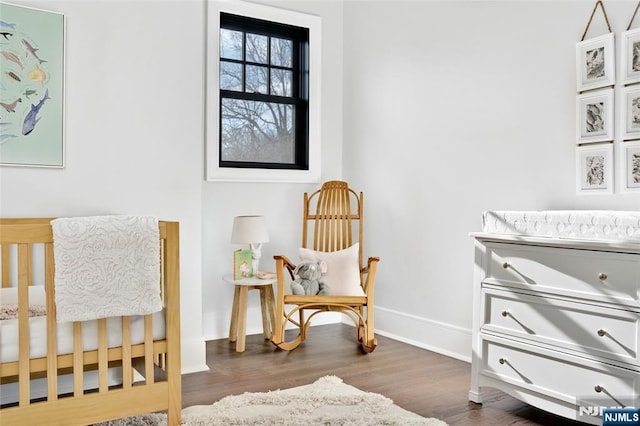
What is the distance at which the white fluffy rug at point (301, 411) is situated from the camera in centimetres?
240

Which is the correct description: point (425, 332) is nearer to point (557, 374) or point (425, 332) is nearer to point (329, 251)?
point (329, 251)

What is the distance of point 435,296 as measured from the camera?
3725 millimetres

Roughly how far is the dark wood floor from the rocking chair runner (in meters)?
0.14

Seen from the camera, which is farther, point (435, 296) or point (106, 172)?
point (435, 296)

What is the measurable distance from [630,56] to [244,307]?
8.52ft

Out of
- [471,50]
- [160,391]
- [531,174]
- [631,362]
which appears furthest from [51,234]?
[471,50]

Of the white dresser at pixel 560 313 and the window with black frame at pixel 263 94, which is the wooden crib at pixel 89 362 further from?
the window with black frame at pixel 263 94

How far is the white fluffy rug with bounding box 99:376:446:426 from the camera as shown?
7.89 feet

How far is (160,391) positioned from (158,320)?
29 cm

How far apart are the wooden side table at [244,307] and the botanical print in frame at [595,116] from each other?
2073 millimetres

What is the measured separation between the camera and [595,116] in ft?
9.02

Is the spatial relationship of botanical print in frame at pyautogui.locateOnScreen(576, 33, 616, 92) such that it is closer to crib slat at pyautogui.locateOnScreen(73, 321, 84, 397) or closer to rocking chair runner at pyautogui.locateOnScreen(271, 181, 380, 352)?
rocking chair runner at pyautogui.locateOnScreen(271, 181, 380, 352)

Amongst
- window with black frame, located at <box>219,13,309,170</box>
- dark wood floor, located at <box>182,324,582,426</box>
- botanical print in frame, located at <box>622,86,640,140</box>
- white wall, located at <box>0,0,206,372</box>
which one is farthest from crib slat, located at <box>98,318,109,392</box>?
botanical print in frame, located at <box>622,86,640,140</box>

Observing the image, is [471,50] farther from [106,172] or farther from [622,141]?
[106,172]
